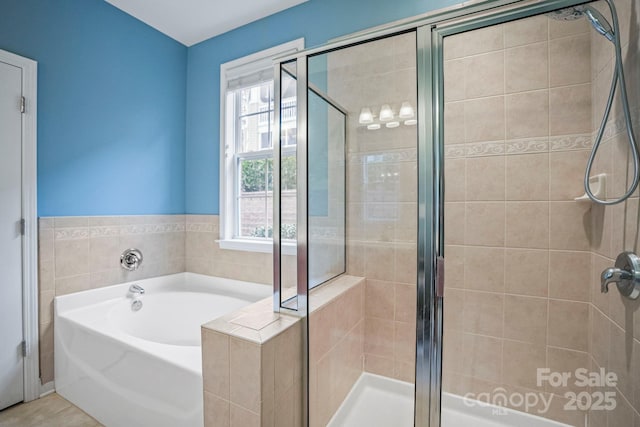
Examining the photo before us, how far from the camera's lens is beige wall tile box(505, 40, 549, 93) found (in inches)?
55.7

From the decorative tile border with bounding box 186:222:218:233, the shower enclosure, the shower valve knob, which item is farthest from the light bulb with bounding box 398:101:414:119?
the decorative tile border with bounding box 186:222:218:233

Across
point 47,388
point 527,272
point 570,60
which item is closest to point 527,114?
point 570,60

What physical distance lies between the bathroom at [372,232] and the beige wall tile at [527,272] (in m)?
0.01

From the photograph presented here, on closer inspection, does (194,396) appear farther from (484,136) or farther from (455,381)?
(484,136)

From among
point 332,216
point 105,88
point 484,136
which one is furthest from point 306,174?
point 105,88

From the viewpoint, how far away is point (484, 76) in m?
1.55

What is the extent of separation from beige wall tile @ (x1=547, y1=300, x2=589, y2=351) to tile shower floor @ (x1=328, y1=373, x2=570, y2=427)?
0.41 meters

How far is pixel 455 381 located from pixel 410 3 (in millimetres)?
2233

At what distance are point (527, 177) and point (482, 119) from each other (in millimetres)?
382

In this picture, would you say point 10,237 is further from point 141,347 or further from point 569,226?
point 569,226

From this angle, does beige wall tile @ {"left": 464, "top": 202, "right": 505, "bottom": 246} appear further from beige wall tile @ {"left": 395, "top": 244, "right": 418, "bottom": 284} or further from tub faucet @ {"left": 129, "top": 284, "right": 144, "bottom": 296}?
tub faucet @ {"left": 129, "top": 284, "right": 144, "bottom": 296}

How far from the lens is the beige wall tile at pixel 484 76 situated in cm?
149

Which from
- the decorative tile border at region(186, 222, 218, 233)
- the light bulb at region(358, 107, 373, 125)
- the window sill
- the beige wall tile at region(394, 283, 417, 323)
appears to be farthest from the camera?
Result: the decorative tile border at region(186, 222, 218, 233)

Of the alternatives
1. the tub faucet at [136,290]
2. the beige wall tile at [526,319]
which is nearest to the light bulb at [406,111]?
the beige wall tile at [526,319]
